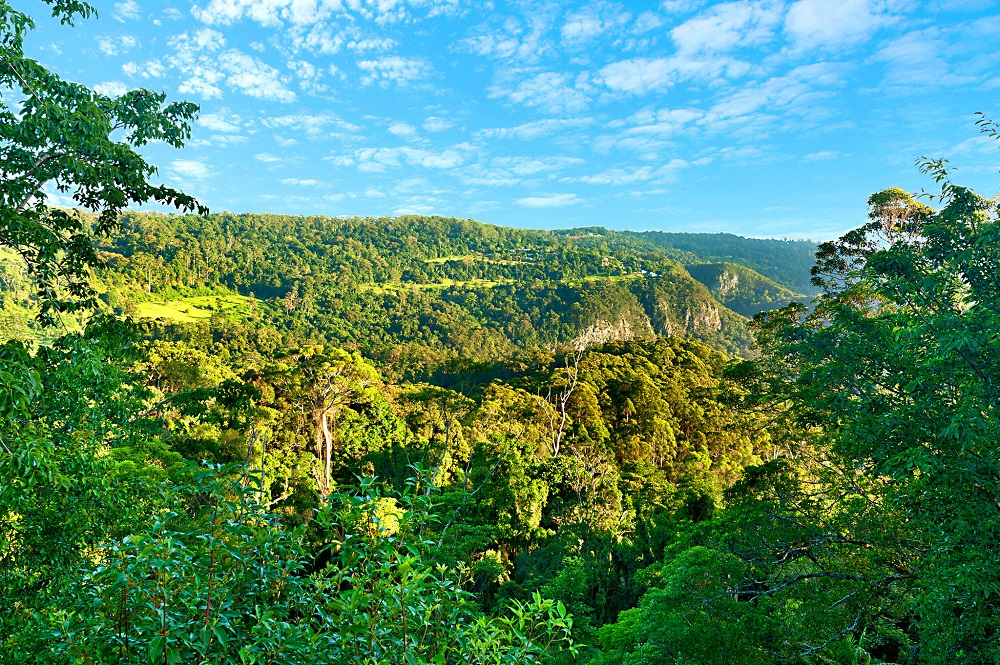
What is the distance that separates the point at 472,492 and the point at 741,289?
15575cm

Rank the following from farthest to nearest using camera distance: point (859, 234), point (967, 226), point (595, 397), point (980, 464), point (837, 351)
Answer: point (595, 397) → point (859, 234) → point (837, 351) → point (967, 226) → point (980, 464)

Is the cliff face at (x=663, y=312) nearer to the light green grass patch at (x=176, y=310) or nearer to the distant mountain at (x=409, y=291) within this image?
the distant mountain at (x=409, y=291)

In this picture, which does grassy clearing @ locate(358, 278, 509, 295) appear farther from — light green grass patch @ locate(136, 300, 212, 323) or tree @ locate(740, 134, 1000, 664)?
tree @ locate(740, 134, 1000, 664)

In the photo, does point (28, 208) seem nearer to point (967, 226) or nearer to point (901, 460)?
point (901, 460)

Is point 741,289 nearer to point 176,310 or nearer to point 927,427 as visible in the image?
point 176,310

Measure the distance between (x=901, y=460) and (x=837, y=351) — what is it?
225 centimetres

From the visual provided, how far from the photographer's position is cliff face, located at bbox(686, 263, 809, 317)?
145500mm

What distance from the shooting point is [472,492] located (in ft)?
47.2

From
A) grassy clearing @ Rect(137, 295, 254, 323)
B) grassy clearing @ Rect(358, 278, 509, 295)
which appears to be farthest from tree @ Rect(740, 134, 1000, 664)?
grassy clearing @ Rect(358, 278, 509, 295)

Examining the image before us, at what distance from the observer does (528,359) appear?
4853 centimetres

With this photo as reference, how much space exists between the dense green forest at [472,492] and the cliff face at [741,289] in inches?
5028

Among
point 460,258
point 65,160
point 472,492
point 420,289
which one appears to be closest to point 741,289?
point 460,258

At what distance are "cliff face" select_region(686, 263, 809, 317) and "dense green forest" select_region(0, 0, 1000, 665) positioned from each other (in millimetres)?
127701

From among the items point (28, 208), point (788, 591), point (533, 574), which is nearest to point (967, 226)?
point (788, 591)
